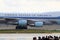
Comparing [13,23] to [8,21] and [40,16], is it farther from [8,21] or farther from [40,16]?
[40,16]

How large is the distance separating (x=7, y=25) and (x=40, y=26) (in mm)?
5629

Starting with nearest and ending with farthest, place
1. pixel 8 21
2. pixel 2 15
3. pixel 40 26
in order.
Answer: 1. pixel 40 26
2. pixel 8 21
3. pixel 2 15

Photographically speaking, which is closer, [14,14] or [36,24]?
[36,24]

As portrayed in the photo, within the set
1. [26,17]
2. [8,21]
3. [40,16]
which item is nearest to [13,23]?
[8,21]

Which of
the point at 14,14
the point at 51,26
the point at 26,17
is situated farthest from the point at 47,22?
the point at 14,14

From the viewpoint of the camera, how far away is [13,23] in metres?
30.7

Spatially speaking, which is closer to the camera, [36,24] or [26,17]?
[36,24]

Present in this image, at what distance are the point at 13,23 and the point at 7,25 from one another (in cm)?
135

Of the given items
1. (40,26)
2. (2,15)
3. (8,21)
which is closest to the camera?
(40,26)

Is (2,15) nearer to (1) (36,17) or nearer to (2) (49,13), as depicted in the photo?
(1) (36,17)

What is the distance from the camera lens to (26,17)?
32.8 m

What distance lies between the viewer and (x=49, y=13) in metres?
34.2

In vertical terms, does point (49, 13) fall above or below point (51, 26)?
above

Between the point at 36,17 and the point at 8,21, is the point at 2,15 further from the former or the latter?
the point at 36,17
